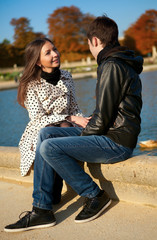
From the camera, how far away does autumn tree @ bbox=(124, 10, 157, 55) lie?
79.3m

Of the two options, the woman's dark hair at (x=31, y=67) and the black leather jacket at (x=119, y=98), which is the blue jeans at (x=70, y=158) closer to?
the black leather jacket at (x=119, y=98)

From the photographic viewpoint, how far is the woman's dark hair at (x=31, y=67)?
311 cm

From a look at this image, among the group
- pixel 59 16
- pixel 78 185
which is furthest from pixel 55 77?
pixel 59 16

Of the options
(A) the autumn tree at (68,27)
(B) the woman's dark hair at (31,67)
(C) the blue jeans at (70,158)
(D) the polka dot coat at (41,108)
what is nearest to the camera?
(C) the blue jeans at (70,158)

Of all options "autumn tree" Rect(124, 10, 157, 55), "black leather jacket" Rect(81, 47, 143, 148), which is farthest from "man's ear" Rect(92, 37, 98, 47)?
"autumn tree" Rect(124, 10, 157, 55)

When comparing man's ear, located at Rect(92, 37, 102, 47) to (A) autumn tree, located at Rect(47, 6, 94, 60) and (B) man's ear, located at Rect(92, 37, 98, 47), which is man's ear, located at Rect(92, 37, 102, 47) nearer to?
(B) man's ear, located at Rect(92, 37, 98, 47)

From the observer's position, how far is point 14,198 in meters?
3.07

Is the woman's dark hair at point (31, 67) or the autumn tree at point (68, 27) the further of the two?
the autumn tree at point (68, 27)

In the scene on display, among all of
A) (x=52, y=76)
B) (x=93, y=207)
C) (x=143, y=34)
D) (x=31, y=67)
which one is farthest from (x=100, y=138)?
(x=143, y=34)

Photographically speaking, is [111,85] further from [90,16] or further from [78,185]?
[90,16]

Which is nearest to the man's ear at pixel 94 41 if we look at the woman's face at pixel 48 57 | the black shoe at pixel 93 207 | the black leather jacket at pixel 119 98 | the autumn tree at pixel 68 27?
the black leather jacket at pixel 119 98

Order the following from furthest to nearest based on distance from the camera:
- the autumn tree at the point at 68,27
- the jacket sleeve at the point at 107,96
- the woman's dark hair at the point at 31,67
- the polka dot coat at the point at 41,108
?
the autumn tree at the point at 68,27 < the woman's dark hair at the point at 31,67 < the polka dot coat at the point at 41,108 < the jacket sleeve at the point at 107,96

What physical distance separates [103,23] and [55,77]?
2.87 ft

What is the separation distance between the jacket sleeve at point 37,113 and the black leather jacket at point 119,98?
58 centimetres
